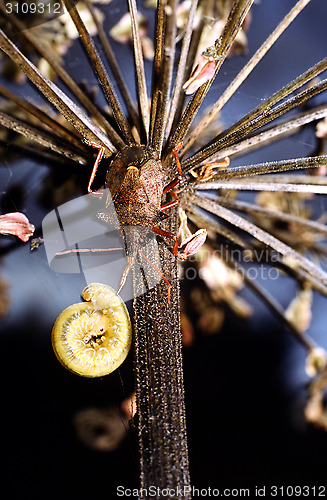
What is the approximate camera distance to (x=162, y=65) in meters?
1.56

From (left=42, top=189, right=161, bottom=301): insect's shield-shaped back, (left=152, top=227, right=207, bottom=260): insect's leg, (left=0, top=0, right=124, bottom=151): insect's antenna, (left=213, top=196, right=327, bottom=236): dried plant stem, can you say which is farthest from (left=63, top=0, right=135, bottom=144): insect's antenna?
(left=213, top=196, right=327, bottom=236): dried plant stem

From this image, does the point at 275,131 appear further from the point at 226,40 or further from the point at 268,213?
the point at 268,213

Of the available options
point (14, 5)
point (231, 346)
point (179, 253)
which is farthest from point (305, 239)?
point (14, 5)

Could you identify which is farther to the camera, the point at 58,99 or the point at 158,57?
the point at 158,57

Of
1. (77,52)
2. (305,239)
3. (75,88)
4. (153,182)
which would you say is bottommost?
(305,239)

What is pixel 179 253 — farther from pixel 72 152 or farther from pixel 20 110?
pixel 20 110

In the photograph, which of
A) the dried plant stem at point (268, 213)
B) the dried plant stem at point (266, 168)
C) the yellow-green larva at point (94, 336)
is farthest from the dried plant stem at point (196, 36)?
the yellow-green larva at point (94, 336)

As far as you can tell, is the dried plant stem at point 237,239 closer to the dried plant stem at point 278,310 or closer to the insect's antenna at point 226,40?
the dried plant stem at point 278,310

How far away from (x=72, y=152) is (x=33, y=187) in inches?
21.9

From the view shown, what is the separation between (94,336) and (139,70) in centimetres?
155

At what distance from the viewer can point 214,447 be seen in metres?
3.05

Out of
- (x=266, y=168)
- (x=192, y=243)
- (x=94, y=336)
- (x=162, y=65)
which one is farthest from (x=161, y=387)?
(x=162, y=65)

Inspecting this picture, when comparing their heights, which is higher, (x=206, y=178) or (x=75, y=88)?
(x=75, y=88)

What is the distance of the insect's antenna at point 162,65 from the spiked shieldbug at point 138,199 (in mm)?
120
